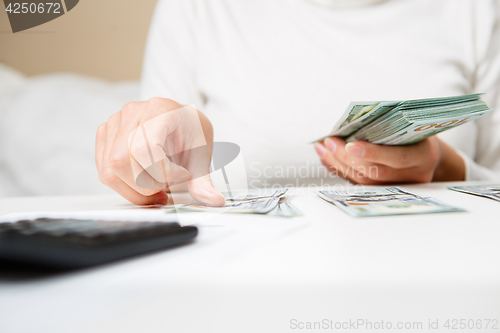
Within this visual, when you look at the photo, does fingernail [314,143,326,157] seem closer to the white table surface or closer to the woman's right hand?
the woman's right hand

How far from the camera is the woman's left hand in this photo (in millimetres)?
576

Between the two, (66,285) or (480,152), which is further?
(480,152)

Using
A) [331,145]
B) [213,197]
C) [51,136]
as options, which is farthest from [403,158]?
[51,136]

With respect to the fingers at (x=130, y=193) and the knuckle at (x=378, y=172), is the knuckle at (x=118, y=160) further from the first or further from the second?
the knuckle at (x=378, y=172)

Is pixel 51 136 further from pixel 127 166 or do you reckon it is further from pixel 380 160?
pixel 380 160

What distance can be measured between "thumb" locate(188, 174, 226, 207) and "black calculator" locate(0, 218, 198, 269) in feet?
0.56

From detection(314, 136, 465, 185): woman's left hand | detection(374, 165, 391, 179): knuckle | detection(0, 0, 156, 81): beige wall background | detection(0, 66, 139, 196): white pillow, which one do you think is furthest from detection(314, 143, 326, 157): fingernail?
detection(0, 0, 156, 81): beige wall background

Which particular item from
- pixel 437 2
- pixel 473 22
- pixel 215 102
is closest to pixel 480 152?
pixel 473 22

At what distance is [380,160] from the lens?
1.94 feet

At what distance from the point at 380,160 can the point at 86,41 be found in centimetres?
145

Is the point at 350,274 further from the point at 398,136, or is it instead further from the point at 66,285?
the point at 398,136

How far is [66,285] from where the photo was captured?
180 mm

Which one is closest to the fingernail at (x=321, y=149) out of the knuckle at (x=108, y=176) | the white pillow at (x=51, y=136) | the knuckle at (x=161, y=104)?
the knuckle at (x=161, y=104)

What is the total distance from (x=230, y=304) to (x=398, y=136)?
496 mm
